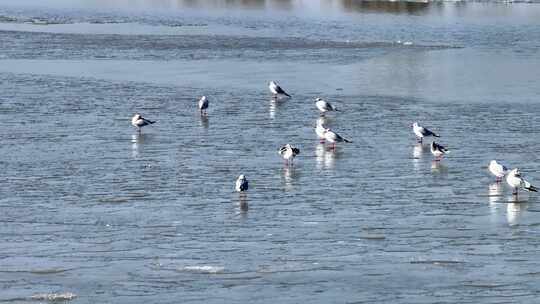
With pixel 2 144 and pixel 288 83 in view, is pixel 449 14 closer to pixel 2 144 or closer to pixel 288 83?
pixel 288 83

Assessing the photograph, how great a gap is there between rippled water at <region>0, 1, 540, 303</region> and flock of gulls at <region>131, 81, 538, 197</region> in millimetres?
189

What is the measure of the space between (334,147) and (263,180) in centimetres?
324

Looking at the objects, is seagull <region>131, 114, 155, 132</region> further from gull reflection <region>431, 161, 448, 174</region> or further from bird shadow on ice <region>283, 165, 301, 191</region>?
gull reflection <region>431, 161, 448, 174</region>

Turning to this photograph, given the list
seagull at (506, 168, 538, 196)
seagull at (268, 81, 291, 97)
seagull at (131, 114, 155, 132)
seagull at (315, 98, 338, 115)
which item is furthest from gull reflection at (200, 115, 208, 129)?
seagull at (506, 168, 538, 196)

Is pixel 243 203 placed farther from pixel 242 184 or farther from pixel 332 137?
pixel 332 137

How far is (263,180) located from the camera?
653 inches

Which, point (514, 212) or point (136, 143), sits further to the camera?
point (136, 143)

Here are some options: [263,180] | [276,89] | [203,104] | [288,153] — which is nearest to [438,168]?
[288,153]

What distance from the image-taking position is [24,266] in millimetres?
11906

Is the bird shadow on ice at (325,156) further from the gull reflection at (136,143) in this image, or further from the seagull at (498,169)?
the gull reflection at (136,143)

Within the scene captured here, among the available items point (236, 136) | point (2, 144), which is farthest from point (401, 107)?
point (2, 144)

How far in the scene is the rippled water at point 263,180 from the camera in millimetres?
11555

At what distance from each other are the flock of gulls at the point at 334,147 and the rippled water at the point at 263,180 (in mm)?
189

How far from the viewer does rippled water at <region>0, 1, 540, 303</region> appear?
11555 millimetres
